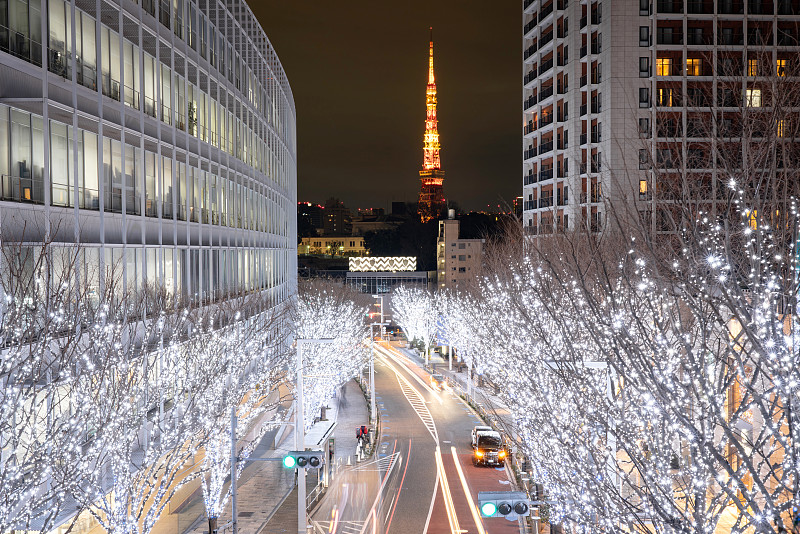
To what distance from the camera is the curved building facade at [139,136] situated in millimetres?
12164

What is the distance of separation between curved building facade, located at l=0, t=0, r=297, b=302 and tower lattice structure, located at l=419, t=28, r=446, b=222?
112355 mm

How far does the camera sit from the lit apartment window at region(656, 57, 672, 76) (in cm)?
3709

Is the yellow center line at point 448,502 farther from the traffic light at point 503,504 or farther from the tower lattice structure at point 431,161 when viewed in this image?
the tower lattice structure at point 431,161

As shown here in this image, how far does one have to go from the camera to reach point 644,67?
37531 millimetres

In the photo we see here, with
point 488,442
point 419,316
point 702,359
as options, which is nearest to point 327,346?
point 488,442

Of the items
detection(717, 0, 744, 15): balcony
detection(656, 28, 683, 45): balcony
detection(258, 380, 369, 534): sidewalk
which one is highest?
detection(717, 0, 744, 15): balcony

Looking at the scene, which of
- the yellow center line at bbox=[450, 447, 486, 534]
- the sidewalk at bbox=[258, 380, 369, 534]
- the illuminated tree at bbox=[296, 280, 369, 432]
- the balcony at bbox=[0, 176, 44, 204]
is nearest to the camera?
the balcony at bbox=[0, 176, 44, 204]

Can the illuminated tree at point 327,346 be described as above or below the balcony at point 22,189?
below

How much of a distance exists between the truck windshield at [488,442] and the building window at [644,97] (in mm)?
22752

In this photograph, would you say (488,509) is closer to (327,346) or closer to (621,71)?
(327,346)

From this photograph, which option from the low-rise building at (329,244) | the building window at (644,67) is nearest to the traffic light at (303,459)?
the building window at (644,67)

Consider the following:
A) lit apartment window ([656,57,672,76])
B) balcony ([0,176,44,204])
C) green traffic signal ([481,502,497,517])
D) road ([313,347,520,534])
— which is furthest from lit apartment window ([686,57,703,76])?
balcony ([0,176,44,204])

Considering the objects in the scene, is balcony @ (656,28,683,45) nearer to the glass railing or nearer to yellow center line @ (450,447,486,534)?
yellow center line @ (450,447,486,534)

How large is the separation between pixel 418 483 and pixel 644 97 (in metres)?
26.9
